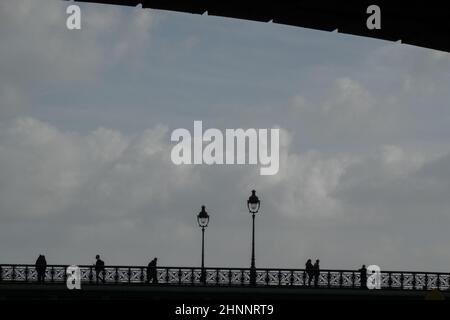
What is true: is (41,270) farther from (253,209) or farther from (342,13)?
(342,13)

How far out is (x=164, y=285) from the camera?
4391 centimetres

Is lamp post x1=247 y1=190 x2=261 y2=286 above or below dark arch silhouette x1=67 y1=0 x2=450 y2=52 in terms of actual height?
below

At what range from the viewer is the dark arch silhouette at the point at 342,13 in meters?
28.5

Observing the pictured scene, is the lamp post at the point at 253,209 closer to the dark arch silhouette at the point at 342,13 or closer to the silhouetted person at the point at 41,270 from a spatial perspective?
the silhouetted person at the point at 41,270

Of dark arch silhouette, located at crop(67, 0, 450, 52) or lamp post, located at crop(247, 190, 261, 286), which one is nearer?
dark arch silhouette, located at crop(67, 0, 450, 52)

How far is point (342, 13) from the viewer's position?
1149 inches

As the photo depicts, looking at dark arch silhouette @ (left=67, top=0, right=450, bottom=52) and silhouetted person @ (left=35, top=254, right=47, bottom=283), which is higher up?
dark arch silhouette @ (left=67, top=0, right=450, bottom=52)

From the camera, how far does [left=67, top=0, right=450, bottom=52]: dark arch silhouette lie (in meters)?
28.5

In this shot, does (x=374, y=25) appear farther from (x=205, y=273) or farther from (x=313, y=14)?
(x=205, y=273)

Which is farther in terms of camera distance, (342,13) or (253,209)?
(253,209)

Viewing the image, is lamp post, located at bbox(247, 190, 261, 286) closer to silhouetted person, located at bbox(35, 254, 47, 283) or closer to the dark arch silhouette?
silhouetted person, located at bbox(35, 254, 47, 283)

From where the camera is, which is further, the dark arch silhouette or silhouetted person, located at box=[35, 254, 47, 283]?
silhouetted person, located at box=[35, 254, 47, 283]
